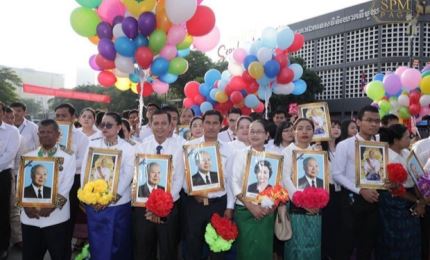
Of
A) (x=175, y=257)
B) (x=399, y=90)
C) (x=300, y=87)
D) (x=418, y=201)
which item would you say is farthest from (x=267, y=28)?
(x=175, y=257)

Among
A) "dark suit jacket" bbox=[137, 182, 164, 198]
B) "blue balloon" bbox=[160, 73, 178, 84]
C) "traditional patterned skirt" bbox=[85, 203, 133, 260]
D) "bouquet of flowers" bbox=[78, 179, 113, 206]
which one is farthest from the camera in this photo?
"blue balloon" bbox=[160, 73, 178, 84]

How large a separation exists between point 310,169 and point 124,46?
398cm

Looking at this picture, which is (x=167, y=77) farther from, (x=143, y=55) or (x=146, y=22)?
(x=146, y=22)

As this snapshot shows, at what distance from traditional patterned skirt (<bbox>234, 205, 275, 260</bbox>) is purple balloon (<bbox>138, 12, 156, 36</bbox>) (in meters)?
3.74

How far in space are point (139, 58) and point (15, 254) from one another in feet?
11.6

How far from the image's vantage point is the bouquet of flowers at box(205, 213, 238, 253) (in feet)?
12.5

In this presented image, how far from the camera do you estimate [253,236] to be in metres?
4.05

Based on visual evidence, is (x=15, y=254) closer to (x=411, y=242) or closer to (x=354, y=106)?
(x=411, y=242)

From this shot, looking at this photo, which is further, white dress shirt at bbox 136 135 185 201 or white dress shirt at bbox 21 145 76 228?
white dress shirt at bbox 136 135 185 201

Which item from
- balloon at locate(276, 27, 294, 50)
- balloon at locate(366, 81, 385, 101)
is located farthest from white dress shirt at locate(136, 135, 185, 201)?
balloon at locate(366, 81, 385, 101)

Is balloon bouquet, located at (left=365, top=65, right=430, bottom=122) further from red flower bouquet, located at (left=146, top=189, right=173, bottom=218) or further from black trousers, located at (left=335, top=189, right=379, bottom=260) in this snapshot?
red flower bouquet, located at (left=146, top=189, right=173, bottom=218)

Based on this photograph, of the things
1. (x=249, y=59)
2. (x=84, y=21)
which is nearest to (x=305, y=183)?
(x=84, y=21)

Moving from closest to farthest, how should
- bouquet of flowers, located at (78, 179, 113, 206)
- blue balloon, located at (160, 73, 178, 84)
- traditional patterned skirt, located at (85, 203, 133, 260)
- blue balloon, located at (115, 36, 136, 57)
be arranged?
bouquet of flowers, located at (78, 179, 113, 206) → traditional patterned skirt, located at (85, 203, 133, 260) → blue balloon, located at (115, 36, 136, 57) → blue balloon, located at (160, 73, 178, 84)

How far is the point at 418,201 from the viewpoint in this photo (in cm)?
461
